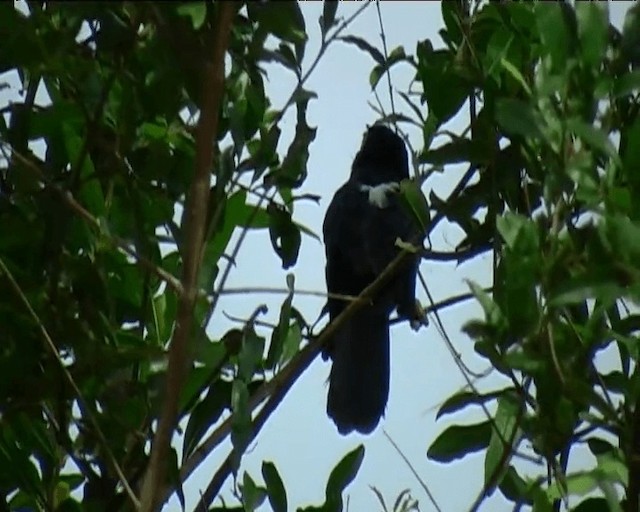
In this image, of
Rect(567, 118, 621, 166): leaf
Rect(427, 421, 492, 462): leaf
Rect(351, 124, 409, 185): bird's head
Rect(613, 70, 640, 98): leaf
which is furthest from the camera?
Rect(351, 124, 409, 185): bird's head

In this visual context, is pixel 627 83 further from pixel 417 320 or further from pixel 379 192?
pixel 379 192

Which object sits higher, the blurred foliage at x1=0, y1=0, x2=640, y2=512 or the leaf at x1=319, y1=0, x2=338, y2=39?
the leaf at x1=319, y1=0, x2=338, y2=39

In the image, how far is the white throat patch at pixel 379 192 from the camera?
2311mm

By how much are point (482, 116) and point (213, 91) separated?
462 mm

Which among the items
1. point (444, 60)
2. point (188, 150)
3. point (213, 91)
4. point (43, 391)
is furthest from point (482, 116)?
point (43, 391)

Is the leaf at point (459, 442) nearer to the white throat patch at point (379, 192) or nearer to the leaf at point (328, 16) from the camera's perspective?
the leaf at point (328, 16)

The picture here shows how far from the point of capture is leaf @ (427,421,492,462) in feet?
4.42

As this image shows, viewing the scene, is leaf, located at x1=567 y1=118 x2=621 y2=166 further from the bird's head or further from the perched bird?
the bird's head

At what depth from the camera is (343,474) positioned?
140 cm

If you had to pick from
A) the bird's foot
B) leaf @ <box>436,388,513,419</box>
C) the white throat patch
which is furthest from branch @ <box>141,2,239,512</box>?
the white throat patch

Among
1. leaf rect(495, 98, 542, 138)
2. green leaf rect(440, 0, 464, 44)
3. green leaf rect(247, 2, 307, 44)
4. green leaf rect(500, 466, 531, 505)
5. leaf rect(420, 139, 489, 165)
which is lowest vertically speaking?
green leaf rect(500, 466, 531, 505)

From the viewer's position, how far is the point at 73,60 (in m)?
1.21

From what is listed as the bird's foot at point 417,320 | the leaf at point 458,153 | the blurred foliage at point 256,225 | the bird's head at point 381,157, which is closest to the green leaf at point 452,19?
the blurred foliage at point 256,225

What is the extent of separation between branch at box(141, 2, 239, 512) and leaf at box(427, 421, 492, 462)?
1.15ft
